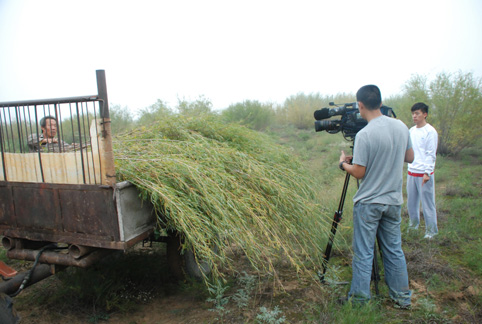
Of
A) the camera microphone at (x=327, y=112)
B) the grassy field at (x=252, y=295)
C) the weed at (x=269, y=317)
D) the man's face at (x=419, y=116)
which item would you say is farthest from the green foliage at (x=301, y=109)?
the weed at (x=269, y=317)

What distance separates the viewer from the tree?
892 cm

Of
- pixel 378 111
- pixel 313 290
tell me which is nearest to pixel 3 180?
pixel 313 290

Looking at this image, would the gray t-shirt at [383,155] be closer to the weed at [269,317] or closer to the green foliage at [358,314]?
the green foliage at [358,314]

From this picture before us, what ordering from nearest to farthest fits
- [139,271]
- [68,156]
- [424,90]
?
1. [68,156]
2. [139,271]
3. [424,90]

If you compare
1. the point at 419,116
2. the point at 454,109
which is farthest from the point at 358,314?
the point at 454,109

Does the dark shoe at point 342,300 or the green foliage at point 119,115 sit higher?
the green foliage at point 119,115

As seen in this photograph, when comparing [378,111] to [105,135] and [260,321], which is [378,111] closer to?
[260,321]

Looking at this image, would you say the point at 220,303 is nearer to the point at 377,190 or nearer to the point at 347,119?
the point at 377,190

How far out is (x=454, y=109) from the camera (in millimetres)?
9211

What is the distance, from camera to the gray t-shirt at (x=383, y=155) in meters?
2.52

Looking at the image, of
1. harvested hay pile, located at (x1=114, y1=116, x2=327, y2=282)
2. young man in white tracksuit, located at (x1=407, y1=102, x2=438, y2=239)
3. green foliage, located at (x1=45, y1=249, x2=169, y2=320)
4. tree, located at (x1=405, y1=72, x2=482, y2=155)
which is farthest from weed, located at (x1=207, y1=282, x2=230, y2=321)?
tree, located at (x1=405, y1=72, x2=482, y2=155)

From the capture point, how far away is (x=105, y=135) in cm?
209

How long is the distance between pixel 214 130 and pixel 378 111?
1.85 m

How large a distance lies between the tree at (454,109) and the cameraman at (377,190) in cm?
805
